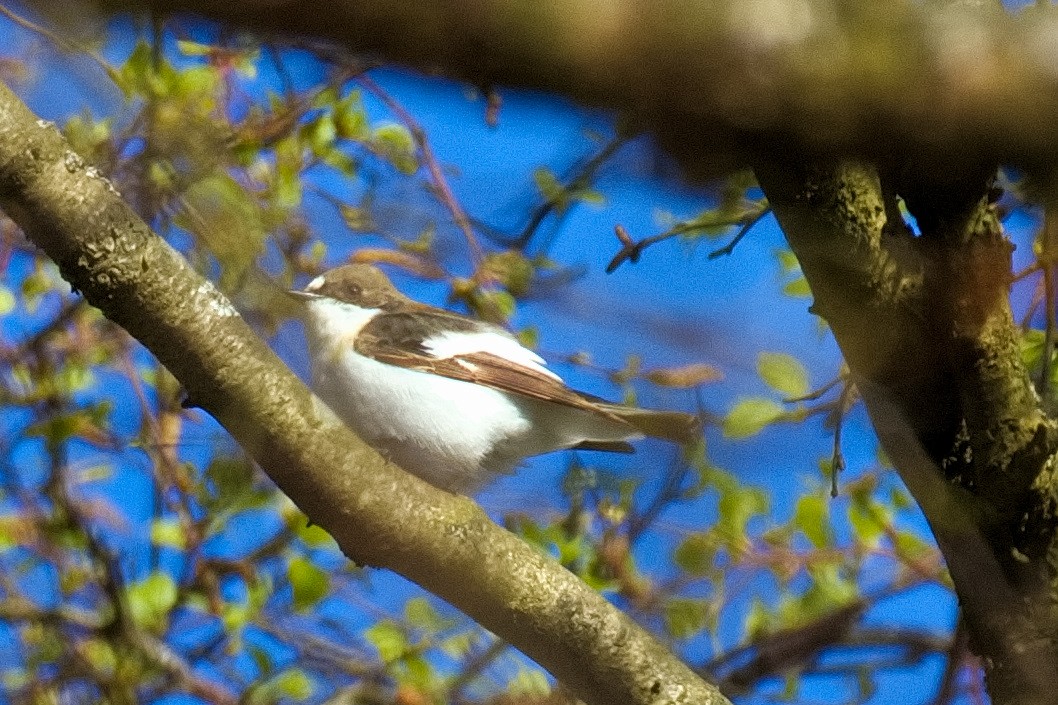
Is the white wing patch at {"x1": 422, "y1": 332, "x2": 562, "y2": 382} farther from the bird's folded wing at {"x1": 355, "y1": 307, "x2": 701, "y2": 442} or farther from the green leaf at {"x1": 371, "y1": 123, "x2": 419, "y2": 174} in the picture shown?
the green leaf at {"x1": 371, "y1": 123, "x2": 419, "y2": 174}

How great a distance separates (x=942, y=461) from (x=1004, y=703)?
1.57ft

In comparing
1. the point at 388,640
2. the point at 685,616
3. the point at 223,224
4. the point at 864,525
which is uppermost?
the point at 864,525

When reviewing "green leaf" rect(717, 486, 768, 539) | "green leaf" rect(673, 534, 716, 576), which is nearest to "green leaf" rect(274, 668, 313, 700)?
"green leaf" rect(673, 534, 716, 576)

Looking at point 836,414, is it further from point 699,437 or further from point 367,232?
point 367,232

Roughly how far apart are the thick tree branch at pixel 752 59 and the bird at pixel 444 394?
105 inches

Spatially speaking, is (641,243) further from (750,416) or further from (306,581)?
(306,581)

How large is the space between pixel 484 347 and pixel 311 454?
144 centimetres

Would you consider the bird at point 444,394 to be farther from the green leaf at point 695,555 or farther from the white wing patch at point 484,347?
the green leaf at point 695,555

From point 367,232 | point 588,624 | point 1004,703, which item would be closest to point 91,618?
point 588,624

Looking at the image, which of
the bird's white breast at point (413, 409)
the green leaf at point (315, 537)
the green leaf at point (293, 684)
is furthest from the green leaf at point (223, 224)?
the green leaf at point (293, 684)

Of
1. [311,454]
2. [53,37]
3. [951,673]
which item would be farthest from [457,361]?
Answer: [53,37]

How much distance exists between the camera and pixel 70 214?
6.56ft

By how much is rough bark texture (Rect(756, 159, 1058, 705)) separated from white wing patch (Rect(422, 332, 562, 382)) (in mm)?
1369

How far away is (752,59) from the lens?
573mm
